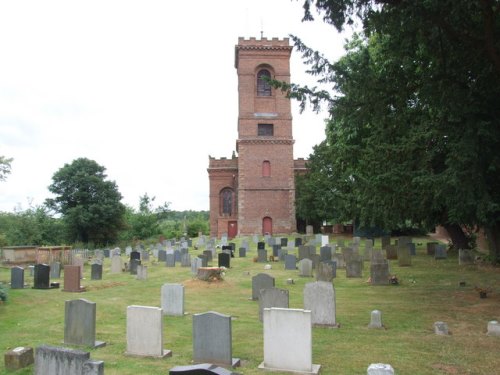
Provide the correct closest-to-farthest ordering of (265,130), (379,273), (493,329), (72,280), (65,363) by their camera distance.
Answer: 1. (65,363)
2. (493,329)
3. (379,273)
4. (72,280)
5. (265,130)

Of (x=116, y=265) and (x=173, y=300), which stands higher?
(x=116, y=265)

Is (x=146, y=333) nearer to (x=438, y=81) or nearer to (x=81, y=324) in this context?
(x=81, y=324)

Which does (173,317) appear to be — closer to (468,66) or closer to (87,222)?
(468,66)

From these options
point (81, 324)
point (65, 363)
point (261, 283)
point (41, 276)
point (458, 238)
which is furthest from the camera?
point (458, 238)

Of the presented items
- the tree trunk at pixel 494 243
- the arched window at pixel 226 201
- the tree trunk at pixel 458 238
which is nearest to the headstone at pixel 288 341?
the tree trunk at pixel 494 243

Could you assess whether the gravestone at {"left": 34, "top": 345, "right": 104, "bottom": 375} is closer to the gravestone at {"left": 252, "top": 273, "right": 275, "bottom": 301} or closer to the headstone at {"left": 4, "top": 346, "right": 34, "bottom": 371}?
the headstone at {"left": 4, "top": 346, "right": 34, "bottom": 371}

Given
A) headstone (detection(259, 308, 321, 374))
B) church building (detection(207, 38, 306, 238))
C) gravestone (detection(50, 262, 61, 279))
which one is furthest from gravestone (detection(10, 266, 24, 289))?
church building (detection(207, 38, 306, 238))

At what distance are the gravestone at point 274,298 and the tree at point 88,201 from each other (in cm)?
3882

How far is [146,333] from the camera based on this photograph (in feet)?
25.0

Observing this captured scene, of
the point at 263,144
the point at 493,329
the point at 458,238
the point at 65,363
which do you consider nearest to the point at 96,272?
the point at 65,363

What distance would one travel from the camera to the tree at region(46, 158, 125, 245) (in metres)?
45.8

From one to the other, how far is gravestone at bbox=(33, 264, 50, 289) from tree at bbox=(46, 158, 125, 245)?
30.9 metres

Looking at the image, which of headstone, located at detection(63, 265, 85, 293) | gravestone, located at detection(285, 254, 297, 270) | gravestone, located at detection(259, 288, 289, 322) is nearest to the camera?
gravestone, located at detection(259, 288, 289, 322)

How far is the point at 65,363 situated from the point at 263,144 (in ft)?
134
